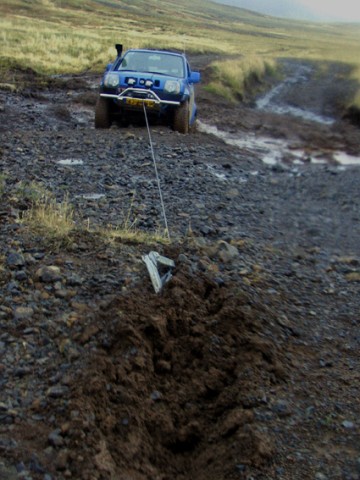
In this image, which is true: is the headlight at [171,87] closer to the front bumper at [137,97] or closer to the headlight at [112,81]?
the front bumper at [137,97]

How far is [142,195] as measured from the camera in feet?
25.0

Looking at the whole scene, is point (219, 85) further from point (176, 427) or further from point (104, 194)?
point (176, 427)

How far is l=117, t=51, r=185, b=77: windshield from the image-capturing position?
475 inches

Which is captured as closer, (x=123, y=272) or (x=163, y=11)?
(x=123, y=272)

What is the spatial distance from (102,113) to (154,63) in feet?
5.06

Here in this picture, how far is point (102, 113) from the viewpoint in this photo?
38.3ft

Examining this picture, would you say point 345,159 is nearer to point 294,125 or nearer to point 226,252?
point 294,125

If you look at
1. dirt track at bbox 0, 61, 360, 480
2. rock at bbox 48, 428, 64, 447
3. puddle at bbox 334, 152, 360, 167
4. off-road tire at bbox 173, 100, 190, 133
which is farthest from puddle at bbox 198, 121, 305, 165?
rock at bbox 48, 428, 64, 447

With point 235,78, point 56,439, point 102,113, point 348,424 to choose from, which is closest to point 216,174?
point 102,113

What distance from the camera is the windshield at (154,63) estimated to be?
1206 centimetres

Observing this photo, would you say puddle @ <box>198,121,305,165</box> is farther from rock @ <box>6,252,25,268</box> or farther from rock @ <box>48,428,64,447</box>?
rock @ <box>48,428,64,447</box>

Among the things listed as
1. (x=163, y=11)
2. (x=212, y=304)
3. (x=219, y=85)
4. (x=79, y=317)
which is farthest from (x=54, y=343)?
(x=163, y=11)

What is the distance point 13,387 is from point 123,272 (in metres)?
1.59

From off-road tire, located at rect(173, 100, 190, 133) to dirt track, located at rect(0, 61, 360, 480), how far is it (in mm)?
3829
